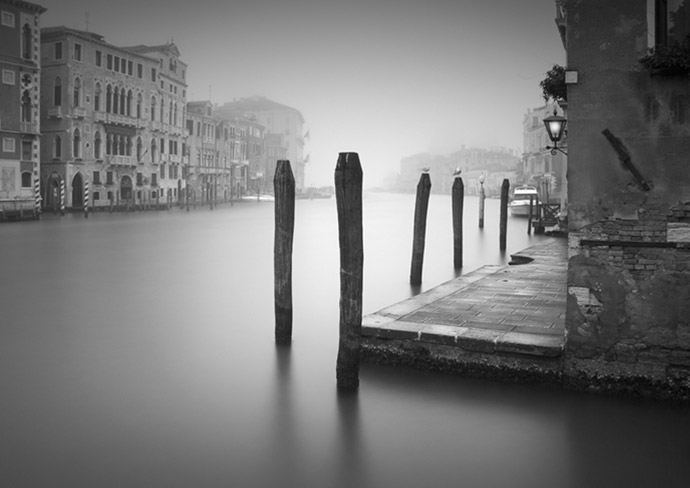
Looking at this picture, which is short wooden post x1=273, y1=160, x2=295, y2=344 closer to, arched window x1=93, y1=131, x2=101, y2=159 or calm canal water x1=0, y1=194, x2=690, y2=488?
calm canal water x1=0, y1=194, x2=690, y2=488

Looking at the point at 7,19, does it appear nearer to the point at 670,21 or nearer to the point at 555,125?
the point at 555,125

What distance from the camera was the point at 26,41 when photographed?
31.3m

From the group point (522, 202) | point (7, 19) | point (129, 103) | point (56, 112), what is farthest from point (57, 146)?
point (522, 202)

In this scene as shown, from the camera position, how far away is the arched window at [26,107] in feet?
103

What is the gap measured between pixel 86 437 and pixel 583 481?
3.35 metres

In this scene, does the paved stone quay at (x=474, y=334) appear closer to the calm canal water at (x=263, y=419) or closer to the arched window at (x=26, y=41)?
the calm canal water at (x=263, y=419)

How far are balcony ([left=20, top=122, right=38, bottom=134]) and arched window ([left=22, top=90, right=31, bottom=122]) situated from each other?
11.4 inches

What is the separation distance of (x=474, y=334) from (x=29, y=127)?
30932 mm

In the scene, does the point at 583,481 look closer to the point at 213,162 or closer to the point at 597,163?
the point at 597,163

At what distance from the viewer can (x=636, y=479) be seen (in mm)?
4223

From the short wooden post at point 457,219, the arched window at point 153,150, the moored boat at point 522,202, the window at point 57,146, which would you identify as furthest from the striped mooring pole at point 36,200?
the moored boat at point 522,202

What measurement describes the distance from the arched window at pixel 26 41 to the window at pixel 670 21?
32162mm

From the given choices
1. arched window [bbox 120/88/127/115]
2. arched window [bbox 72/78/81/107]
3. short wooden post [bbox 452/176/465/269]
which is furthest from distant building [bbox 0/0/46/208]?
short wooden post [bbox 452/176/465/269]

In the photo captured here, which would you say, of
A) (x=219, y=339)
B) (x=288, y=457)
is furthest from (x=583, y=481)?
(x=219, y=339)
